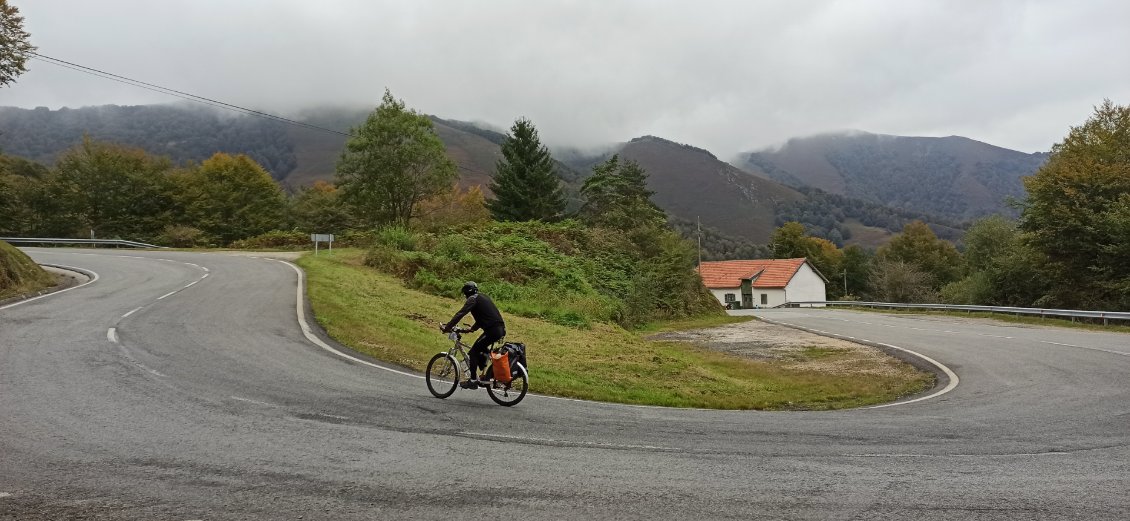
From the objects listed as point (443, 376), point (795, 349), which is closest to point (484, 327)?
point (443, 376)

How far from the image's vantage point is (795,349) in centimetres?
2170

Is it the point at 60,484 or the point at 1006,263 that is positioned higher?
the point at 1006,263

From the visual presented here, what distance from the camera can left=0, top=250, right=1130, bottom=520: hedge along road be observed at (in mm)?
5332

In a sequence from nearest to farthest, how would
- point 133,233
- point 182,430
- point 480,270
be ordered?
point 182,430
point 480,270
point 133,233

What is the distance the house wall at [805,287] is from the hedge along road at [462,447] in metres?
67.2

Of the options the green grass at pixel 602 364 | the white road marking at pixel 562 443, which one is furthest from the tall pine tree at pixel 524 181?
the white road marking at pixel 562 443

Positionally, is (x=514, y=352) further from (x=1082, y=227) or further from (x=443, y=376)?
(x=1082, y=227)

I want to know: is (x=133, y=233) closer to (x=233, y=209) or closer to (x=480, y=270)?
(x=233, y=209)

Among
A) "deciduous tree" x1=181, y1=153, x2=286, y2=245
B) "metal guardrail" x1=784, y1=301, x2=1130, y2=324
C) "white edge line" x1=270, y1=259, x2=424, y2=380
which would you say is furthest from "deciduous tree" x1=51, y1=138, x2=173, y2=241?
"metal guardrail" x1=784, y1=301, x2=1130, y2=324

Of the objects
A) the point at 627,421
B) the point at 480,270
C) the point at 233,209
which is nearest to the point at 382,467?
the point at 627,421

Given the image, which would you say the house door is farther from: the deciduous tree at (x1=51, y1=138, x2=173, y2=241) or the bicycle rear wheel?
the bicycle rear wheel

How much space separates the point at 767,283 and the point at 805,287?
5.63 meters

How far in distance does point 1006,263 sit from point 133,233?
244 feet

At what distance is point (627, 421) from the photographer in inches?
352
